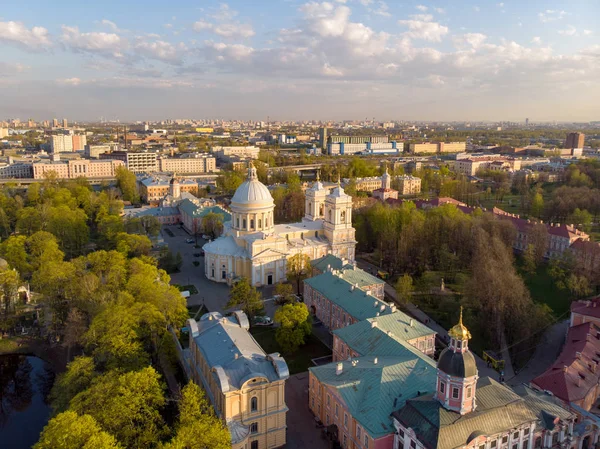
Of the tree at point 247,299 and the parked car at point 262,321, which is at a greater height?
the tree at point 247,299

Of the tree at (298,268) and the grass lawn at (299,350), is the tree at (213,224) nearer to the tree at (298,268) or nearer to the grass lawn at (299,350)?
the tree at (298,268)

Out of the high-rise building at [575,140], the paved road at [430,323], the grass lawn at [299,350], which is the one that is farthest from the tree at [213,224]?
the high-rise building at [575,140]

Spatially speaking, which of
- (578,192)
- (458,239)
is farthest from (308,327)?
(578,192)

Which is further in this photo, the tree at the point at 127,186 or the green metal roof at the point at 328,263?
the tree at the point at 127,186

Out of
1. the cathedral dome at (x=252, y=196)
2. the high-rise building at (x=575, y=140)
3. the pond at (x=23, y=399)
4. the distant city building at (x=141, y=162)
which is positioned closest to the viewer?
the pond at (x=23, y=399)

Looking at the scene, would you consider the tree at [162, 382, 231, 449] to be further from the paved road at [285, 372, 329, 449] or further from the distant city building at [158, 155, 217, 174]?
the distant city building at [158, 155, 217, 174]

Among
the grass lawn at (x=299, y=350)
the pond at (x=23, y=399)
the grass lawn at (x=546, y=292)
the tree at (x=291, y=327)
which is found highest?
the tree at (x=291, y=327)

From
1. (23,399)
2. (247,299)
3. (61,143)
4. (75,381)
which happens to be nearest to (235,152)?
(61,143)
